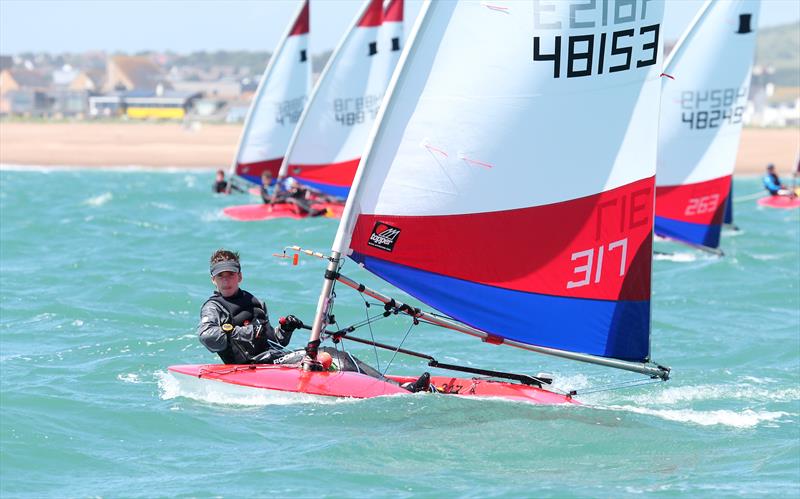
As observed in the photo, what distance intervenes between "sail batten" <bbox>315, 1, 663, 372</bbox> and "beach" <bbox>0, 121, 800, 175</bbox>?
43523mm

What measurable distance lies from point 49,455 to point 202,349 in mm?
4192

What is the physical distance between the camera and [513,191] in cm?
959

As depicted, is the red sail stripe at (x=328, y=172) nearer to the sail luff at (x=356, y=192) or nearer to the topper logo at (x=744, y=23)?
the topper logo at (x=744, y=23)

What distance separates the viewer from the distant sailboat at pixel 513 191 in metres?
9.19

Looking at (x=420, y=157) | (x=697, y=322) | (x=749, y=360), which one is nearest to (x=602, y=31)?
(x=420, y=157)

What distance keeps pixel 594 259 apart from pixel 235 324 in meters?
2.90

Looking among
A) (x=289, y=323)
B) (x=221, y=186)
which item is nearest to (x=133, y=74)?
(x=221, y=186)

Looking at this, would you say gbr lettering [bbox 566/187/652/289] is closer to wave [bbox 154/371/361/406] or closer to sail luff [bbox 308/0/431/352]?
sail luff [bbox 308/0/431/352]

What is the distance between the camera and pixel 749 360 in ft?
42.8

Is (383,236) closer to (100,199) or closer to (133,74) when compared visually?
(100,199)

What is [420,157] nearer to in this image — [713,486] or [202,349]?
[713,486]

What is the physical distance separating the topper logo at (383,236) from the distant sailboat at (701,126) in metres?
12.2

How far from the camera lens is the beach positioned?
2105 inches

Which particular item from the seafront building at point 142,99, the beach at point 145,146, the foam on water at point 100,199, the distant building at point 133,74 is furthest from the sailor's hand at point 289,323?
the distant building at point 133,74
